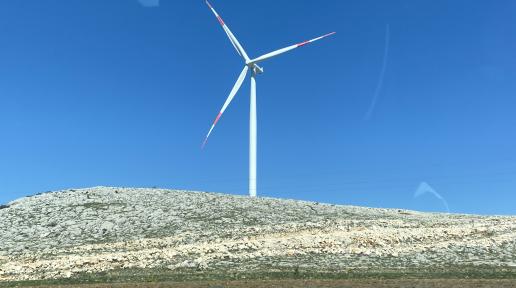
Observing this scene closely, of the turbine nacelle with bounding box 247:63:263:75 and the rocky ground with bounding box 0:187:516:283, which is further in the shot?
the turbine nacelle with bounding box 247:63:263:75

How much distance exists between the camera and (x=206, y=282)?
3359cm

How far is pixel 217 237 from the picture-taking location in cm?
5647

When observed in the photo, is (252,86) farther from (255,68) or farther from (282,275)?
(282,275)

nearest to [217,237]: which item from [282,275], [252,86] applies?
[282,275]

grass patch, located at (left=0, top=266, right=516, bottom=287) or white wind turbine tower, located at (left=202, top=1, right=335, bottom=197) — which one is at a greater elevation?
white wind turbine tower, located at (left=202, top=1, right=335, bottom=197)

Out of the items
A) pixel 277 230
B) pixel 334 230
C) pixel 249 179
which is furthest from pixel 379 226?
pixel 249 179

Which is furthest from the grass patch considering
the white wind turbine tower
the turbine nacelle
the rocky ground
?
the turbine nacelle

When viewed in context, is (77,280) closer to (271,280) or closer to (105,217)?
(271,280)

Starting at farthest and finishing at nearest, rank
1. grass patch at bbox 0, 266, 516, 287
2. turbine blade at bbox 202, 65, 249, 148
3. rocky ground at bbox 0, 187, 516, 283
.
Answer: turbine blade at bbox 202, 65, 249, 148 → rocky ground at bbox 0, 187, 516, 283 → grass patch at bbox 0, 266, 516, 287

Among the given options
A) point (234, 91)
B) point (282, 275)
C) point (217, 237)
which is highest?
point (234, 91)

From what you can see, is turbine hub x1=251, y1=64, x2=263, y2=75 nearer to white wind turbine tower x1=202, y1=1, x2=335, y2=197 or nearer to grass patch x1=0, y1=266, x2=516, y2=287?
white wind turbine tower x1=202, y1=1, x2=335, y2=197

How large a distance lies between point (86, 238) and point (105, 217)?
7.99 metres

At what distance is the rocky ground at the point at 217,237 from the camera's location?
43.0 meters

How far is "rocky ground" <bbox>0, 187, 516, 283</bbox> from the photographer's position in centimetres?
4300
